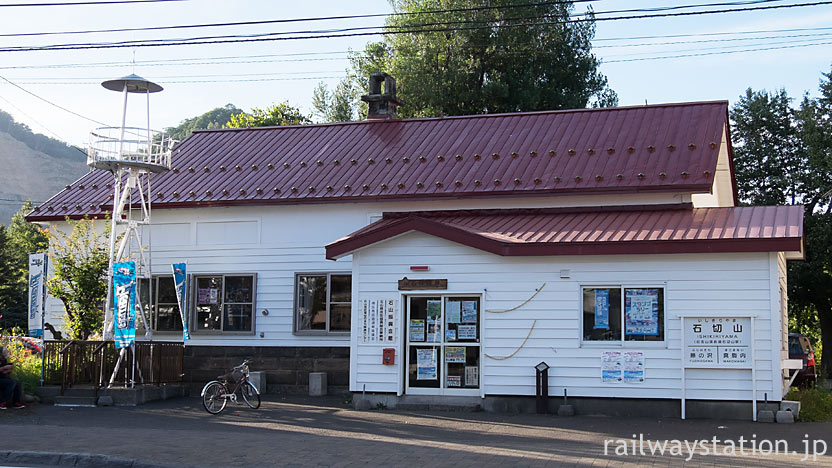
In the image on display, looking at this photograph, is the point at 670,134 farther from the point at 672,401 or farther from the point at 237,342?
the point at 237,342

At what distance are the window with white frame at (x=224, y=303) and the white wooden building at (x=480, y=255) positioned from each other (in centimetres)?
Result: 5

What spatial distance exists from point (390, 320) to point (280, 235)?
4.89 m

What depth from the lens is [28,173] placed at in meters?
152

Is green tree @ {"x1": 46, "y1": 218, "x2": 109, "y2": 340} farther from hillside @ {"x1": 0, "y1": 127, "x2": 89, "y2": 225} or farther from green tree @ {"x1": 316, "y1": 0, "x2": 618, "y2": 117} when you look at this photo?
hillside @ {"x1": 0, "y1": 127, "x2": 89, "y2": 225}

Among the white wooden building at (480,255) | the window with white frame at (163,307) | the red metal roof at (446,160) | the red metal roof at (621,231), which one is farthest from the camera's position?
the window with white frame at (163,307)

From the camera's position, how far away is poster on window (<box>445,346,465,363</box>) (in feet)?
54.6

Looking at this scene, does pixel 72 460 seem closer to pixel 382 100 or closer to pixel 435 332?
pixel 435 332

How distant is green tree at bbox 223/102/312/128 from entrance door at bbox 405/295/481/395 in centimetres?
3035

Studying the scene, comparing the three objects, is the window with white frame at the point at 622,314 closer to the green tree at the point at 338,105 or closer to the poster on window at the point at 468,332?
the poster on window at the point at 468,332

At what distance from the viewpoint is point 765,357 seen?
1478 cm

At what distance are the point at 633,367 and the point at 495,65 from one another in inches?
1053

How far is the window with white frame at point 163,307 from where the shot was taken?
2133cm

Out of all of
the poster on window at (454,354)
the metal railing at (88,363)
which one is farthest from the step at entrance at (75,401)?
the poster on window at (454,354)

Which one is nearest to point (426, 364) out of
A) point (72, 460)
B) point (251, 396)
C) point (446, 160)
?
point (251, 396)
